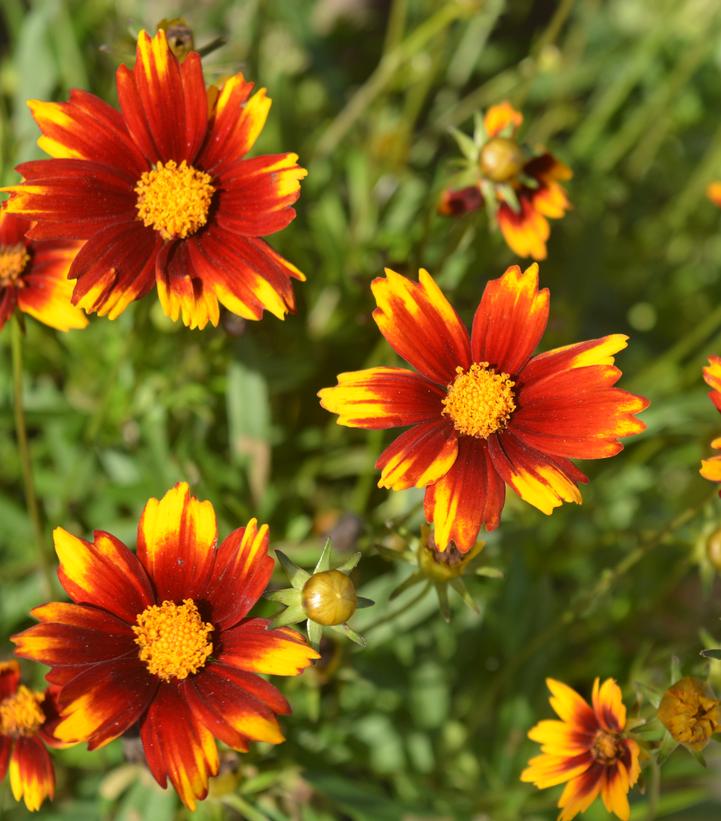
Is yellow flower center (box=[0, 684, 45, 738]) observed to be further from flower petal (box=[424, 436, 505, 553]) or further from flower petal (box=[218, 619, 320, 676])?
flower petal (box=[424, 436, 505, 553])

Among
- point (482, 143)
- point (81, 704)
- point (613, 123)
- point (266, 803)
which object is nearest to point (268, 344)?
point (482, 143)

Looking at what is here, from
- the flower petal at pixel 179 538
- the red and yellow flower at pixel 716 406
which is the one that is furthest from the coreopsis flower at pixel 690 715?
the flower petal at pixel 179 538

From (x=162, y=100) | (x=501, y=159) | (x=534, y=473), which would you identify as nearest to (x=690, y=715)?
(x=534, y=473)

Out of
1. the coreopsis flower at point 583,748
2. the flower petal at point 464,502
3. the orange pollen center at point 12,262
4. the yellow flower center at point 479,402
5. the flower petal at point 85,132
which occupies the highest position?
the flower petal at point 85,132

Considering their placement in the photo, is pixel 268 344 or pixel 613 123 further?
pixel 613 123

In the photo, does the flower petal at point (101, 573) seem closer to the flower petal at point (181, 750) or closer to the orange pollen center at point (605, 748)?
the flower petal at point (181, 750)

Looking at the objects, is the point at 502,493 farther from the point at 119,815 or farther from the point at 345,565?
the point at 119,815

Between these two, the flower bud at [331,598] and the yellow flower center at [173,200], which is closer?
the flower bud at [331,598]
